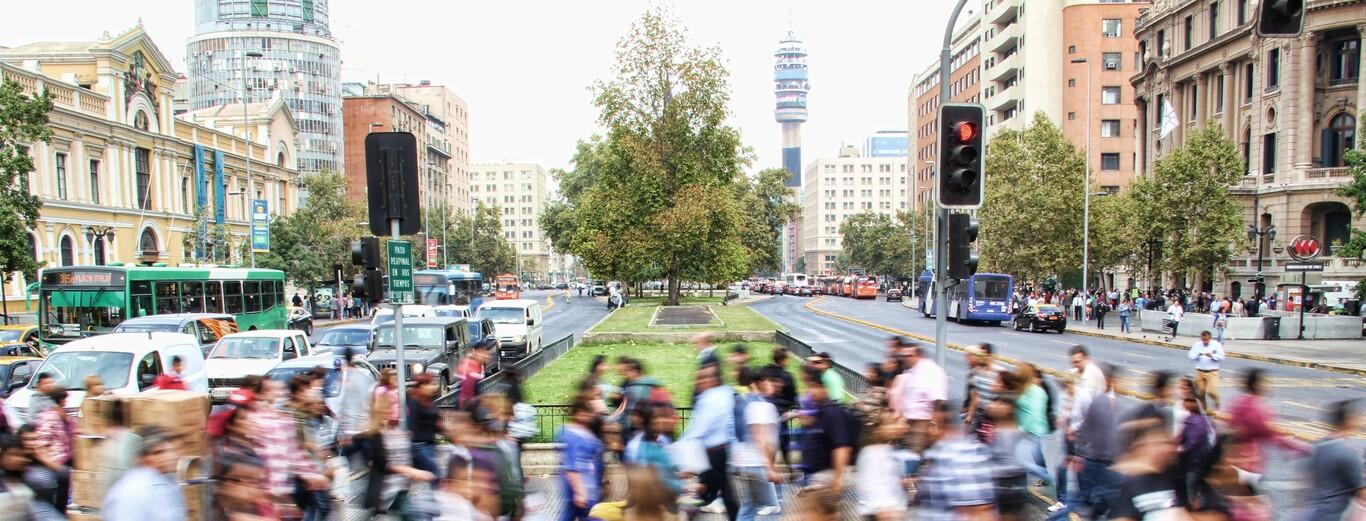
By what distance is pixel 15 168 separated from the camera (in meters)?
27.7

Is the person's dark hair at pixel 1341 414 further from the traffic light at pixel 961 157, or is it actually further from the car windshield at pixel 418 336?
the car windshield at pixel 418 336

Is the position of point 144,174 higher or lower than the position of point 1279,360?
higher

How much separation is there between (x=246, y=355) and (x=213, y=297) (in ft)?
40.2

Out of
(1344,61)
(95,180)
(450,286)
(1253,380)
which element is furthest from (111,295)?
(1344,61)

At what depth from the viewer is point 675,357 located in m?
23.1

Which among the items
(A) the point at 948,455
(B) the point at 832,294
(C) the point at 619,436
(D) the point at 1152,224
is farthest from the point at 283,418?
(B) the point at 832,294

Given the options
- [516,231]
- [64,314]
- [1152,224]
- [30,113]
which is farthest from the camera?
[516,231]

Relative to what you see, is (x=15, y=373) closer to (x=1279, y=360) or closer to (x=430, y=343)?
(x=430, y=343)

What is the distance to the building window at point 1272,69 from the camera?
44.7m

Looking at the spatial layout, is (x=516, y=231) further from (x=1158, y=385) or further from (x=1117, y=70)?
(x=1158, y=385)

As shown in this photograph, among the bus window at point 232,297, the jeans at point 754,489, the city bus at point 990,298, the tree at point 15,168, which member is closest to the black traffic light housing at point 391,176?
the jeans at point 754,489

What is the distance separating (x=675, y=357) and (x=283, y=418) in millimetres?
16310

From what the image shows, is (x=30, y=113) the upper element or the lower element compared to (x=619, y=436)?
upper

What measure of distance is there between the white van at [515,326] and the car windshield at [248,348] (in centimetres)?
629
